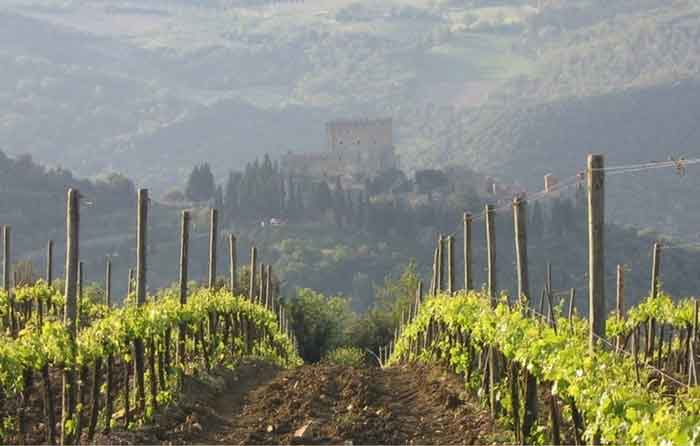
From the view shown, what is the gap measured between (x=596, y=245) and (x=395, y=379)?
15.1 meters

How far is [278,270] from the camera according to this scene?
164125 millimetres

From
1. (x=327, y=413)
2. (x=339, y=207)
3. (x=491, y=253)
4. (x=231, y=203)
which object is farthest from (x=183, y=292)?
(x=339, y=207)

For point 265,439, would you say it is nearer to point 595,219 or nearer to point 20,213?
point 595,219

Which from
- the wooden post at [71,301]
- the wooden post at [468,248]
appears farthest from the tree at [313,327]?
the wooden post at [71,301]

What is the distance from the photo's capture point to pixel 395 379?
97.1 ft

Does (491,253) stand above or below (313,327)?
above

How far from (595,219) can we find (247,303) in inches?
883

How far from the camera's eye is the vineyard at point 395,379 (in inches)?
534

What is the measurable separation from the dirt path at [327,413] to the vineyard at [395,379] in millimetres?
52

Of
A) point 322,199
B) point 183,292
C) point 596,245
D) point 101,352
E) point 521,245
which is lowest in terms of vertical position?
point 101,352

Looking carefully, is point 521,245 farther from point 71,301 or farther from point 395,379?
point 395,379

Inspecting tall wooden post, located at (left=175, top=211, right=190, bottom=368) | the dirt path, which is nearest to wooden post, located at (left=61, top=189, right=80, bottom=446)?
the dirt path

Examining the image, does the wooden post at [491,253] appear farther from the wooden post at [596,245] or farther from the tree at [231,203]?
the tree at [231,203]

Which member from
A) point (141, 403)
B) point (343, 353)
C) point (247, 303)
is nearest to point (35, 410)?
point (141, 403)
